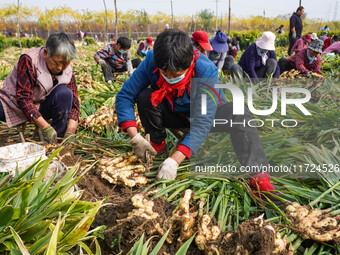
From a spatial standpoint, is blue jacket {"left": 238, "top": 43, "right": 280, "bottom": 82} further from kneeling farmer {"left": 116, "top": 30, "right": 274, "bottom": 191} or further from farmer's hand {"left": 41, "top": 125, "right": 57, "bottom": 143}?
farmer's hand {"left": 41, "top": 125, "right": 57, "bottom": 143}

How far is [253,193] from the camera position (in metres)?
1.62

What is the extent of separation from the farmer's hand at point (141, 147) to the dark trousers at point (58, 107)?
97cm

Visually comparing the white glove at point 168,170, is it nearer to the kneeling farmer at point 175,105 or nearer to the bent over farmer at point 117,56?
the kneeling farmer at point 175,105

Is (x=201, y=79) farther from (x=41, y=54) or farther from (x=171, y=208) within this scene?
(x=41, y=54)

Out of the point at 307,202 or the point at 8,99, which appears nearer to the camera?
the point at 307,202

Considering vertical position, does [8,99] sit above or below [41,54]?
below

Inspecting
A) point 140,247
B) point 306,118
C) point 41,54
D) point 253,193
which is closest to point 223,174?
point 253,193

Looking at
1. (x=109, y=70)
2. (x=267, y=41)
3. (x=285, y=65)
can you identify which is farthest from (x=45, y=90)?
(x=285, y=65)

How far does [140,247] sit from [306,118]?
1.75 meters

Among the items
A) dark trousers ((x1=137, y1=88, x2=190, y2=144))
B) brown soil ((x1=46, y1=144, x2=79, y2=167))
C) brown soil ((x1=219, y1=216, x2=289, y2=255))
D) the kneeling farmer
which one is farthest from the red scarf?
brown soil ((x1=219, y1=216, x2=289, y2=255))

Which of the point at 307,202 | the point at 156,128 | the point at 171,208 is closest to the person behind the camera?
the point at 171,208

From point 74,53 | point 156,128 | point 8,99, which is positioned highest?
point 74,53

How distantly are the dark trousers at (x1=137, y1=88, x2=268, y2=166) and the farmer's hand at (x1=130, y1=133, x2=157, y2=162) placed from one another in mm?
239

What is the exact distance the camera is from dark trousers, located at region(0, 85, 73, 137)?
246 centimetres
